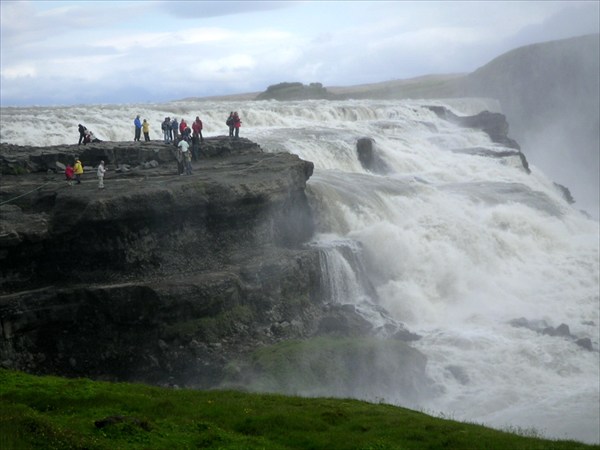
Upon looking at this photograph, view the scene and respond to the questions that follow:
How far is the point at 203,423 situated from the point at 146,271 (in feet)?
43.7

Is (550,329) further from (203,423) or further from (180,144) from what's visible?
(203,423)

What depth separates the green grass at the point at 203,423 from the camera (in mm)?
16109

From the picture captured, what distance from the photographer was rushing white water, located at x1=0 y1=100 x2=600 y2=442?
3053 cm

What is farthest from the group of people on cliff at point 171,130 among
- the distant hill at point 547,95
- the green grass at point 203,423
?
the distant hill at point 547,95

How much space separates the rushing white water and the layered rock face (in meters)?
3.47

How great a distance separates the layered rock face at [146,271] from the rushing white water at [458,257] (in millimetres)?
3474

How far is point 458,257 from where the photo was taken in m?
41.3

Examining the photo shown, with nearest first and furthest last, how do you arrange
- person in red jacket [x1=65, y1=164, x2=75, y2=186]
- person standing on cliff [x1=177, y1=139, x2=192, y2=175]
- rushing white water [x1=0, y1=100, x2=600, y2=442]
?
rushing white water [x1=0, y1=100, x2=600, y2=442] → person in red jacket [x1=65, y1=164, x2=75, y2=186] → person standing on cliff [x1=177, y1=139, x2=192, y2=175]

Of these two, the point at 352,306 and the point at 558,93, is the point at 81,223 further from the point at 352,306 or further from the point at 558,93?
the point at 558,93

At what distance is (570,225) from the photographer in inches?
2004

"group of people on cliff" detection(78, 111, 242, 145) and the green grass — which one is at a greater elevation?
"group of people on cliff" detection(78, 111, 242, 145)

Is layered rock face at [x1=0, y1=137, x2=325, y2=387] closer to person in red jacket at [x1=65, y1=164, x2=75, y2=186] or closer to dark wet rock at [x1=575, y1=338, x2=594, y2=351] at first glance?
person in red jacket at [x1=65, y1=164, x2=75, y2=186]

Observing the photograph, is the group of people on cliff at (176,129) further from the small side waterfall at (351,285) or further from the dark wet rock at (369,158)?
the dark wet rock at (369,158)

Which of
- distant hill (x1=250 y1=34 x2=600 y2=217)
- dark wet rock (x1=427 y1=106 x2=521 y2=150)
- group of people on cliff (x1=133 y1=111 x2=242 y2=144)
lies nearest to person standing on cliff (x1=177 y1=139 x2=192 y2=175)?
group of people on cliff (x1=133 y1=111 x2=242 y2=144)
